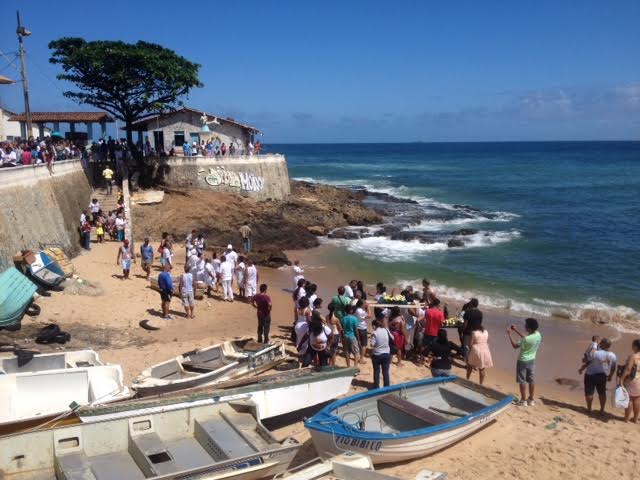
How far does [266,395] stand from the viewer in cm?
951

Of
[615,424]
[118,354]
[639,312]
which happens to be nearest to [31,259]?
[118,354]

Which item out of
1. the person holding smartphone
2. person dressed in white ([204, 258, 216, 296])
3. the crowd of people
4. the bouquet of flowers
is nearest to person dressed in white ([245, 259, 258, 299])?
person dressed in white ([204, 258, 216, 296])

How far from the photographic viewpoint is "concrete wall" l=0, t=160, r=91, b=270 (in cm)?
1667

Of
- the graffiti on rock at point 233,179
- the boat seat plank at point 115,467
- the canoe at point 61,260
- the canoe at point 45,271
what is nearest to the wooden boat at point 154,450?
the boat seat plank at point 115,467

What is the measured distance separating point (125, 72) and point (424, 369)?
20040 mm

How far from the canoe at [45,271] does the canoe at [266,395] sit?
7.49 metres

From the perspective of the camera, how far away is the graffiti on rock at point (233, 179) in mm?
30797

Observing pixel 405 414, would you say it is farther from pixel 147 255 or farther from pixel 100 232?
pixel 100 232

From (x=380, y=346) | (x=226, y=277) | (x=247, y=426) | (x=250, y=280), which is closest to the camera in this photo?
(x=247, y=426)

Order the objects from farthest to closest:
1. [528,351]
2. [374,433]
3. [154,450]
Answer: [528,351], [374,433], [154,450]

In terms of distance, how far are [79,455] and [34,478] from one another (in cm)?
A: 59

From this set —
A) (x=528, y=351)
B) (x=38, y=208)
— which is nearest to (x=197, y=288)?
(x=38, y=208)

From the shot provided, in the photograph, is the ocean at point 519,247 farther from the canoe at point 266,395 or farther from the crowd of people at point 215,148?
the canoe at point 266,395

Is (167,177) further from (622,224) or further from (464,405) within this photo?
(622,224)
